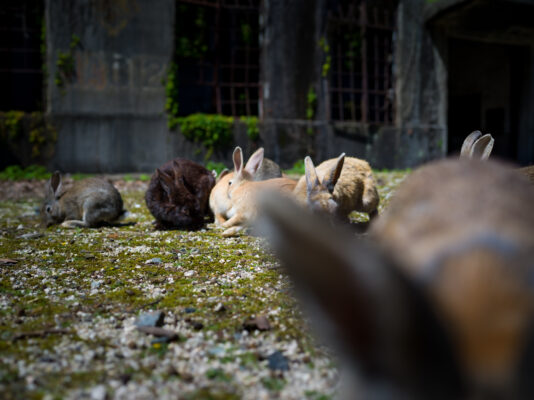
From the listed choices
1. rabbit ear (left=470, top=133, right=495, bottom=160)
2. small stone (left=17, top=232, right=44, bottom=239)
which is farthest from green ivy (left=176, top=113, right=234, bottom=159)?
rabbit ear (left=470, top=133, right=495, bottom=160)

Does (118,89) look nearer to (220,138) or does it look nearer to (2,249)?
(220,138)

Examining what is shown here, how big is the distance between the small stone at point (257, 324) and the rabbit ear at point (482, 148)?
1957mm

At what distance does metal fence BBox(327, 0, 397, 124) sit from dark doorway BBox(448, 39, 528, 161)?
4.48m

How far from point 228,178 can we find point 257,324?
12.2 ft

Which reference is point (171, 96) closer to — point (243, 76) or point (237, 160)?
point (243, 76)

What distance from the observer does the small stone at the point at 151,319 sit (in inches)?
98.4

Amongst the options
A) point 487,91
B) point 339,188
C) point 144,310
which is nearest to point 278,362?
point 144,310

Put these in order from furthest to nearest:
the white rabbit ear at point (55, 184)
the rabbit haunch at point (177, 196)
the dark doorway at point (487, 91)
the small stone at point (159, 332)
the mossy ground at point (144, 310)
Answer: the dark doorway at point (487, 91), the white rabbit ear at point (55, 184), the rabbit haunch at point (177, 196), the small stone at point (159, 332), the mossy ground at point (144, 310)

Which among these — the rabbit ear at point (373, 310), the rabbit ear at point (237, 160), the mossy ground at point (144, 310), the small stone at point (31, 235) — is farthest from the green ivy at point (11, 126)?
the rabbit ear at point (373, 310)

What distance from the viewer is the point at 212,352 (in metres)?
2.19

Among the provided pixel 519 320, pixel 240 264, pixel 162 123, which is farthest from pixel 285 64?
pixel 519 320

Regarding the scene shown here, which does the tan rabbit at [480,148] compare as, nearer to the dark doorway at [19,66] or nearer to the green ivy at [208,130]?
the green ivy at [208,130]

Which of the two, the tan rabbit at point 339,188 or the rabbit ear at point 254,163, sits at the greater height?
the rabbit ear at point 254,163

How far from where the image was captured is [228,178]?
6.04 m
